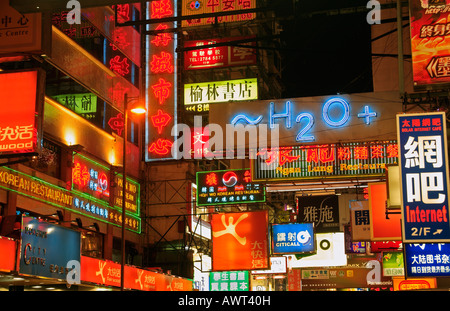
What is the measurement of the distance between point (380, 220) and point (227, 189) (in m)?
8.06

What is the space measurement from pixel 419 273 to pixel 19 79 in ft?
34.7

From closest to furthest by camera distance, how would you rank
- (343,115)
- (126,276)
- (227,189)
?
(343,115) → (126,276) → (227,189)

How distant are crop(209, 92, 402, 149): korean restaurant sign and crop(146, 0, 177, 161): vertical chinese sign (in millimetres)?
12945

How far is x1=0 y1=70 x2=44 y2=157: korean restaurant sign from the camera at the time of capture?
599 inches

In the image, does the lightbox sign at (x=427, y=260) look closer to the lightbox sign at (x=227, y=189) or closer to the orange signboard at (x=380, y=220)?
the orange signboard at (x=380, y=220)

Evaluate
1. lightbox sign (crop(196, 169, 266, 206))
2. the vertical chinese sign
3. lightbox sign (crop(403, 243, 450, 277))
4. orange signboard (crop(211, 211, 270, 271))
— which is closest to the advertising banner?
lightbox sign (crop(196, 169, 266, 206))

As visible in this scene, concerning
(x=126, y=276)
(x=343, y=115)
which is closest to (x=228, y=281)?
(x=126, y=276)

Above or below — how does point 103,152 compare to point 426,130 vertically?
above

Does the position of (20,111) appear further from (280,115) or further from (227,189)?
(227,189)

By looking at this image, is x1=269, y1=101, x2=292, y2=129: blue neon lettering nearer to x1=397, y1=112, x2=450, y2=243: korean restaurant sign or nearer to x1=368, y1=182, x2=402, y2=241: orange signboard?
x1=368, y1=182, x2=402, y2=241: orange signboard

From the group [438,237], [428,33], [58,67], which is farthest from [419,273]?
[58,67]

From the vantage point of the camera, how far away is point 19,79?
15805 millimetres

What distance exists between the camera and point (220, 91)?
3059 centimetres
